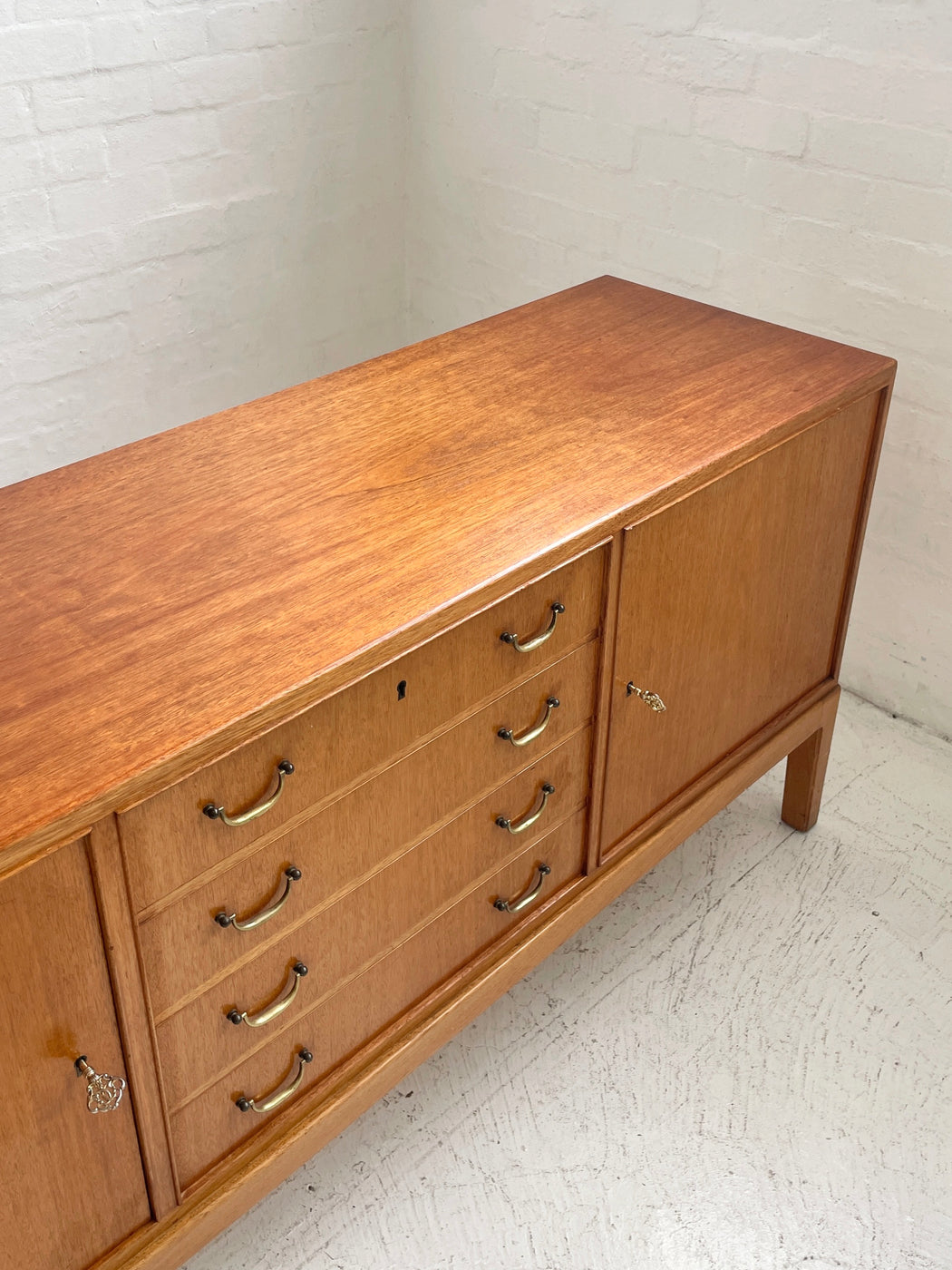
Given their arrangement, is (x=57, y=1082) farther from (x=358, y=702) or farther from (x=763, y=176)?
(x=763, y=176)

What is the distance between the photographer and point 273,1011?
120cm

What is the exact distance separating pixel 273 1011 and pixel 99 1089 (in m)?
0.19

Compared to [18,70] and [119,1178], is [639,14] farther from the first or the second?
[119,1178]

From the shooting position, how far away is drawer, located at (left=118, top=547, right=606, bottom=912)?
1025 millimetres

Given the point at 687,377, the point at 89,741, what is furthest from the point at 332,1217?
the point at 687,377

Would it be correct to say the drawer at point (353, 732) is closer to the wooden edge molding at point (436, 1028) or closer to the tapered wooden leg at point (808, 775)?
the wooden edge molding at point (436, 1028)

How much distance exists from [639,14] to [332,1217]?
1.94m

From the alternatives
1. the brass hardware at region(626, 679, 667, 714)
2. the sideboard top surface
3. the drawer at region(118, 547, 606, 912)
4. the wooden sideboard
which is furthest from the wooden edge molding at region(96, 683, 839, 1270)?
the sideboard top surface

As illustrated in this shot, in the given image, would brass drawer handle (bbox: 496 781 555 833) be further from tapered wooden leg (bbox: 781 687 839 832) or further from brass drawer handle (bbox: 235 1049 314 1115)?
tapered wooden leg (bbox: 781 687 839 832)

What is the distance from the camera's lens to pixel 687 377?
161 centimetres

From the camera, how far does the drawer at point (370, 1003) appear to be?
1.21 m

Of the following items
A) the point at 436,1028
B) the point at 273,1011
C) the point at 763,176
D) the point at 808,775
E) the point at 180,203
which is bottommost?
the point at 808,775

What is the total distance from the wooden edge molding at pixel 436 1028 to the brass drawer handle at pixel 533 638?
0.41m

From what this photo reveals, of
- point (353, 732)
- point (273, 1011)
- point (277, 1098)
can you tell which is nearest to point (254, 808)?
point (353, 732)
